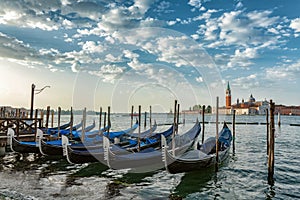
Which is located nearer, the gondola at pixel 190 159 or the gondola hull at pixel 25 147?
the gondola at pixel 190 159

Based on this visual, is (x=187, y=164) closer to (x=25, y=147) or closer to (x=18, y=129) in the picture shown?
(x=25, y=147)

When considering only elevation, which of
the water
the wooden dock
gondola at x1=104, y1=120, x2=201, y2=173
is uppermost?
the wooden dock

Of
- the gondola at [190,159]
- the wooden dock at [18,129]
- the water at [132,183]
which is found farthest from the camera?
the wooden dock at [18,129]

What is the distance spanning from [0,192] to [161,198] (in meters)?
3.65

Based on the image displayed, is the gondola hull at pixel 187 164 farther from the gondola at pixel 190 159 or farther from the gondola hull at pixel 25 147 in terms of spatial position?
the gondola hull at pixel 25 147

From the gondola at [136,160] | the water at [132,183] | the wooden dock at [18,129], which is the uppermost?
the wooden dock at [18,129]

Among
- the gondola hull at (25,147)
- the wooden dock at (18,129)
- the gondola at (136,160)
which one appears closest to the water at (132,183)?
the gondola at (136,160)

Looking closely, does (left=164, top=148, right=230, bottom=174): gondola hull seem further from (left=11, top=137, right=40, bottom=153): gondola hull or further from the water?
(left=11, top=137, right=40, bottom=153): gondola hull

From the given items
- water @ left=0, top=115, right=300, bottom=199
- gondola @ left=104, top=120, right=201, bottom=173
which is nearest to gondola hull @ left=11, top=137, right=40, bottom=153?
water @ left=0, top=115, right=300, bottom=199

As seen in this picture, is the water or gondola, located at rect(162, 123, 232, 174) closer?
the water

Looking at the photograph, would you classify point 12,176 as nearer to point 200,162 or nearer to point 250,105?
point 200,162

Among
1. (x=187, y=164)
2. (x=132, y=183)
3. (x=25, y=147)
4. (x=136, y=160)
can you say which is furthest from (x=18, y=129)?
(x=187, y=164)

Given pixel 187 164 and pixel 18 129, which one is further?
pixel 18 129

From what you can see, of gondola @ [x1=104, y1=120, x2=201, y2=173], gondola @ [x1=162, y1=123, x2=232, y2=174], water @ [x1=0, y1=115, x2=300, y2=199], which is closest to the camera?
water @ [x1=0, y1=115, x2=300, y2=199]
